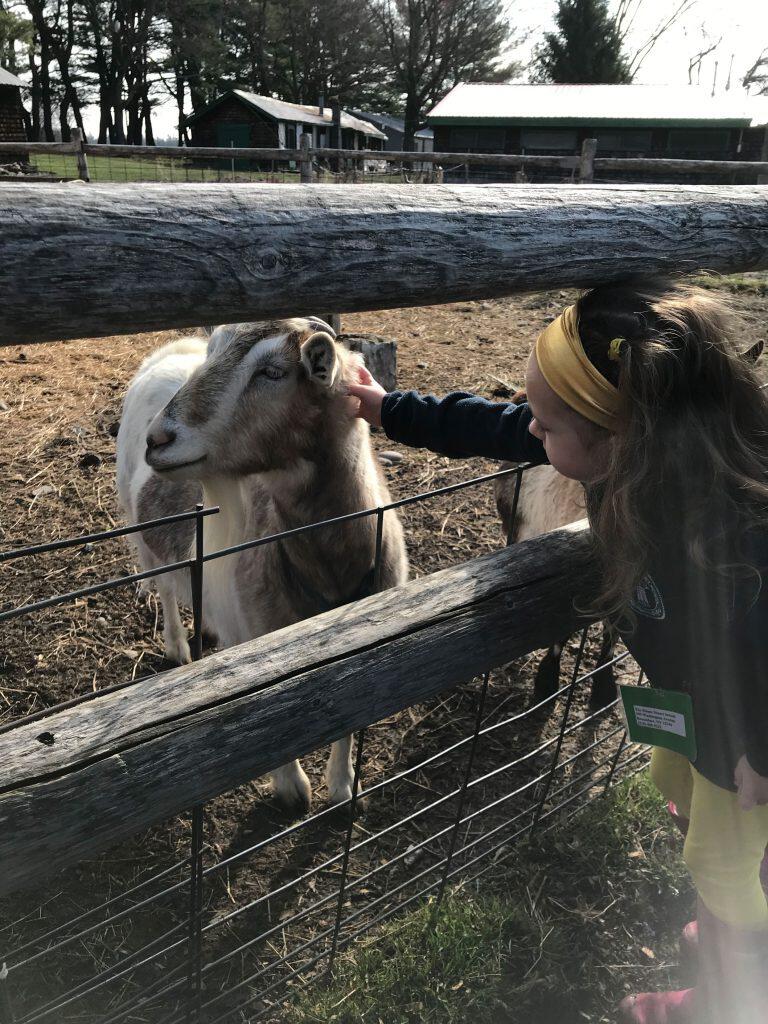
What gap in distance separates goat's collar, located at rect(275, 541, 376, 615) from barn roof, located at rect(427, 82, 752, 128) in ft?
106

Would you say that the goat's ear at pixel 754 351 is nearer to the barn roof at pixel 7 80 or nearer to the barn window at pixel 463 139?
the barn roof at pixel 7 80

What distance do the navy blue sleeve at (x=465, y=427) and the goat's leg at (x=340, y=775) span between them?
1.50 m

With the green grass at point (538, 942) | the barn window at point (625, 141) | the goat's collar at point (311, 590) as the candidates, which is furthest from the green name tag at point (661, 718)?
the barn window at point (625, 141)

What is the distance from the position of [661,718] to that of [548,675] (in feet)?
5.86

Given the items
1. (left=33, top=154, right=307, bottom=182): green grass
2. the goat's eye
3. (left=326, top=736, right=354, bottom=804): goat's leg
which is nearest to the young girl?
the goat's eye

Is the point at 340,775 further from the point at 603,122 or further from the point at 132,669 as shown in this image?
the point at 603,122

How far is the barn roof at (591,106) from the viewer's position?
1191 inches

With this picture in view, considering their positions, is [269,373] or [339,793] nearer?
[269,373]

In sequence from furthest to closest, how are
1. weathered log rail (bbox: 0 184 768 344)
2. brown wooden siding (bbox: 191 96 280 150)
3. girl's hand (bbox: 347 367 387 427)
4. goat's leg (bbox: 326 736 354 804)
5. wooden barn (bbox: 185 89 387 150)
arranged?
brown wooden siding (bbox: 191 96 280 150) → wooden barn (bbox: 185 89 387 150) → goat's leg (bbox: 326 736 354 804) → girl's hand (bbox: 347 367 387 427) → weathered log rail (bbox: 0 184 768 344)

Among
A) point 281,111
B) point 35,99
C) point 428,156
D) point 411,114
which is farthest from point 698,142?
point 35,99

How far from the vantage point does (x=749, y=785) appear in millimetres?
1767

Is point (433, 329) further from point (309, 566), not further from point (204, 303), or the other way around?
point (204, 303)

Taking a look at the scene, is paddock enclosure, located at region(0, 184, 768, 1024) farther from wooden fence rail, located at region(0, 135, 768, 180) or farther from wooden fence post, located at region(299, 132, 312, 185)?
wooden fence rail, located at region(0, 135, 768, 180)

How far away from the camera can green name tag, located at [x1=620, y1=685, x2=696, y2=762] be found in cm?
182
